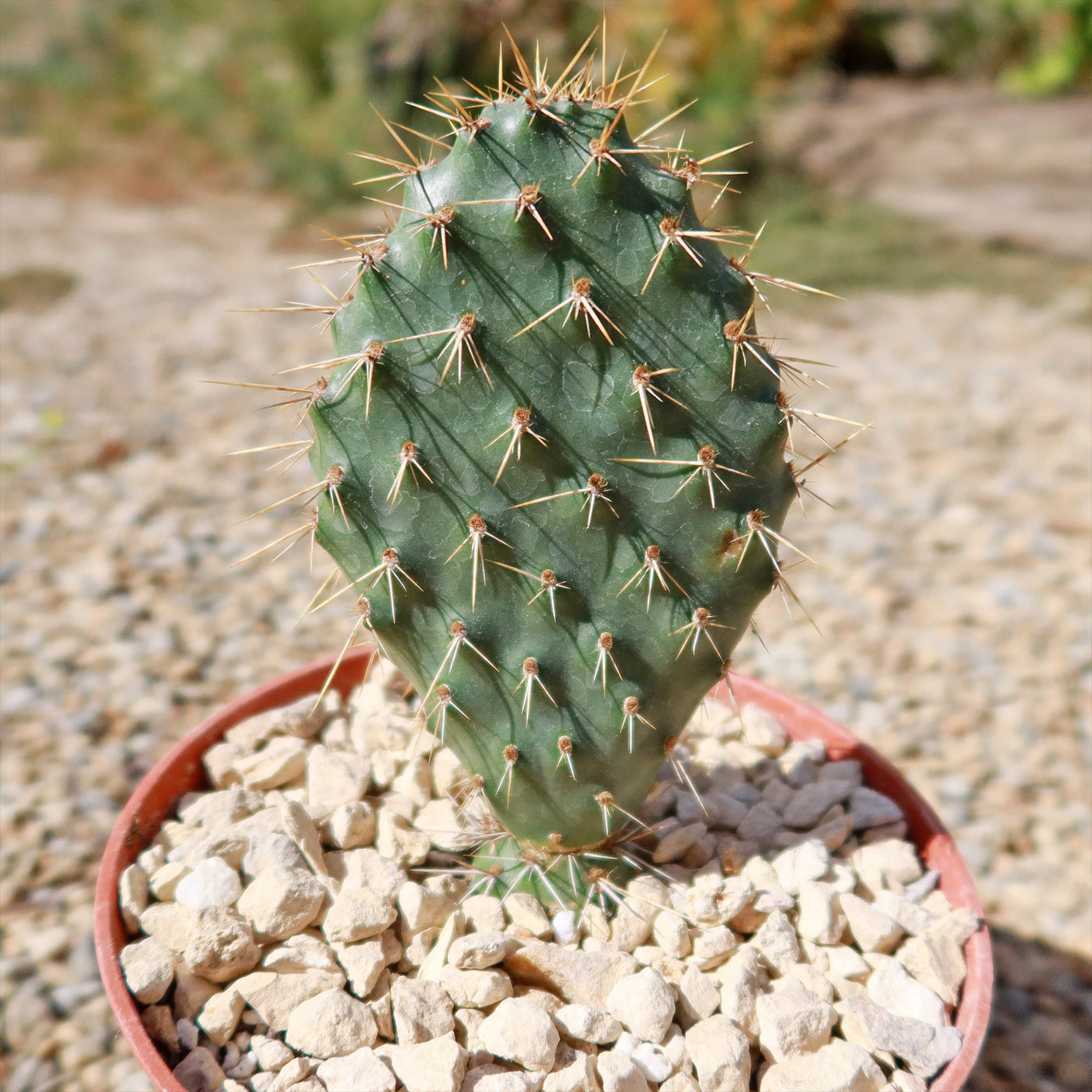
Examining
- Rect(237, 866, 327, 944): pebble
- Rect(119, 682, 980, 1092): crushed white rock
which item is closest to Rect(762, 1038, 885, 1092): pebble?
Rect(119, 682, 980, 1092): crushed white rock

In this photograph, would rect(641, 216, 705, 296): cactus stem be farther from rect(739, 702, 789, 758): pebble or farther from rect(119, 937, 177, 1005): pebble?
rect(119, 937, 177, 1005): pebble

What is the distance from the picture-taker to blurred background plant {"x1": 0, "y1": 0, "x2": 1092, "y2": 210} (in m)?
6.04

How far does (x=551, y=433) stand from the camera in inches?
46.3

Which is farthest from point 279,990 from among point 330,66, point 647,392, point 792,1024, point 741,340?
point 330,66

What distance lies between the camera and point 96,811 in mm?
2162

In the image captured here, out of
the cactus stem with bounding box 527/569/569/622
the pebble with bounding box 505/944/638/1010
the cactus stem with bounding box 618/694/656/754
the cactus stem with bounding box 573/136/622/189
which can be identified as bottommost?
the pebble with bounding box 505/944/638/1010

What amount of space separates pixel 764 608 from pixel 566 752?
1871 mm

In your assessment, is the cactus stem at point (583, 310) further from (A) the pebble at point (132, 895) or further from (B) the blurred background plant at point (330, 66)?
(B) the blurred background plant at point (330, 66)

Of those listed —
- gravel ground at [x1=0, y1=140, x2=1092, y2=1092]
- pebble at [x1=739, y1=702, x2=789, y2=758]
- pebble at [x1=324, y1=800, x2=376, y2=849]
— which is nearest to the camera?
pebble at [x1=324, y1=800, x2=376, y2=849]

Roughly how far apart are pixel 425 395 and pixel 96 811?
4.70 feet

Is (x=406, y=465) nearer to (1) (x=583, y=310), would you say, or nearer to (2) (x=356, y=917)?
(1) (x=583, y=310)

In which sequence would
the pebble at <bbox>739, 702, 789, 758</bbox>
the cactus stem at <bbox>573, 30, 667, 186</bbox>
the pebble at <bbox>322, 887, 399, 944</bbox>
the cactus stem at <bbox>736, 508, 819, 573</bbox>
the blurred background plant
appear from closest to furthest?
the cactus stem at <bbox>573, 30, 667, 186</bbox> → the cactus stem at <bbox>736, 508, 819, 573</bbox> → the pebble at <bbox>322, 887, 399, 944</bbox> → the pebble at <bbox>739, 702, 789, 758</bbox> → the blurred background plant

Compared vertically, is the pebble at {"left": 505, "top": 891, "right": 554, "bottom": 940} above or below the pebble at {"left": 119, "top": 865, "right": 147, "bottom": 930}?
below

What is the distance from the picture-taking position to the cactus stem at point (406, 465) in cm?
116
